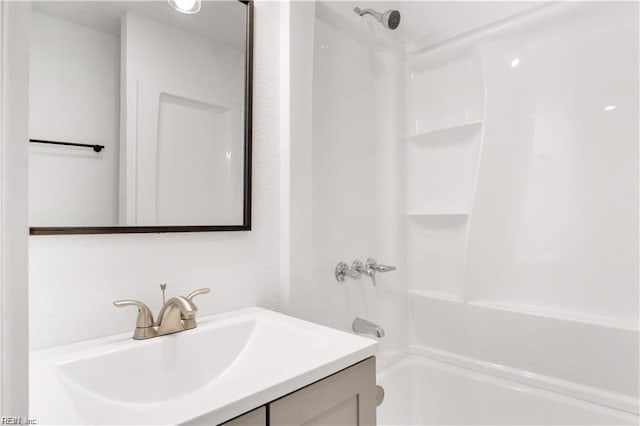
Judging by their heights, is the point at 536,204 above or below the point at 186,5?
below

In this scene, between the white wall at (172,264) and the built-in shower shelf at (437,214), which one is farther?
the built-in shower shelf at (437,214)

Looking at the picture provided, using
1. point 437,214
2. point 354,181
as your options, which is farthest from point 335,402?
point 437,214

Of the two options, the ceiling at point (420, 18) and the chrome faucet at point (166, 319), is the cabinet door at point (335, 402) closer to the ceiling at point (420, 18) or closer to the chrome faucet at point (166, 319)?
the chrome faucet at point (166, 319)

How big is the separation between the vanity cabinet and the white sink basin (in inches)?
0.8

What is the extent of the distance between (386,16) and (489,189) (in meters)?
0.91

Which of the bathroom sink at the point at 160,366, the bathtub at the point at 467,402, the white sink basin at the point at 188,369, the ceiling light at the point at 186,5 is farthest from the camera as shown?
the bathtub at the point at 467,402

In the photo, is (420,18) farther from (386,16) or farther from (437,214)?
(437,214)

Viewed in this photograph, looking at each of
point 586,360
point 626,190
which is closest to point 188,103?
point 626,190

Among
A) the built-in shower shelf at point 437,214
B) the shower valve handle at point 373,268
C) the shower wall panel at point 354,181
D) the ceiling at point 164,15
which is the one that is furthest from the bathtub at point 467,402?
the ceiling at point 164,15

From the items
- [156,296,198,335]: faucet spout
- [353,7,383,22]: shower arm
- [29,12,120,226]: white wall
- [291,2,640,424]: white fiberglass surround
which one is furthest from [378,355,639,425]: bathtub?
[353,7,383,22]: shower arm

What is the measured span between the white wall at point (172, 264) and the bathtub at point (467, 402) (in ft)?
2.74

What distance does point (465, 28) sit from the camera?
1.72 m

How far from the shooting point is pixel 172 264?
3.41 ft

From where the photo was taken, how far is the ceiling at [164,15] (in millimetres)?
890
